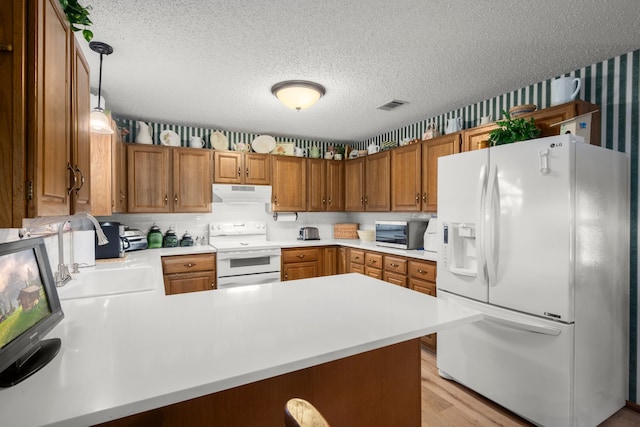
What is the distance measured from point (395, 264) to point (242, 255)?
1755mm

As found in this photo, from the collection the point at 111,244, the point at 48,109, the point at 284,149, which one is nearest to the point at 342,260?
the point at 284,149

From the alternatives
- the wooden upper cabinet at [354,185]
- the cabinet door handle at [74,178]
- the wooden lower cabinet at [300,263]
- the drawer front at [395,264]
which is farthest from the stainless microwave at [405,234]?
the cabinet door handle at [74,178]

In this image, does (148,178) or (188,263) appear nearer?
(188,263)

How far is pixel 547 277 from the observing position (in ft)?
6.25

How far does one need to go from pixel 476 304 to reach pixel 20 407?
2.39 m

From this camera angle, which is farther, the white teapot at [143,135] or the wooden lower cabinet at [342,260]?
the wooden lower cabinet at [342,260]

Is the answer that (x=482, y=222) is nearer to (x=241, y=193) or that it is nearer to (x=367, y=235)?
(x=367, y=235)

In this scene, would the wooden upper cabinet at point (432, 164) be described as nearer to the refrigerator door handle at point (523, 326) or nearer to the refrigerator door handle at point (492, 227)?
the refrigerator door handle at point (492, 227)

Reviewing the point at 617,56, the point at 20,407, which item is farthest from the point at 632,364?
the point at 20,407

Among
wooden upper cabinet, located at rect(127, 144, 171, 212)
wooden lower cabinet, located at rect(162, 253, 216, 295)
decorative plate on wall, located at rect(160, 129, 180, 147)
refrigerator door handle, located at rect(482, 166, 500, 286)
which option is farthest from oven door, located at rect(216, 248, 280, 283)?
refrigerator door handle, located at rect(482, 166, 500, 286)

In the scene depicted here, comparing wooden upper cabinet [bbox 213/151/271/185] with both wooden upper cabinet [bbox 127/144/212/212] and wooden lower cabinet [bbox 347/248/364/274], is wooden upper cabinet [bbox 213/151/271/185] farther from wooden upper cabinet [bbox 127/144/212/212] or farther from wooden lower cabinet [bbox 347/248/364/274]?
wooden lower cabinet [bbox 347/248/364/274]

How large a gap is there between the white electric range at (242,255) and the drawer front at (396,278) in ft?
4.40

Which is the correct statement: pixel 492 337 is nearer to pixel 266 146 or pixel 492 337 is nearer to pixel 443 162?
pixel 443 162

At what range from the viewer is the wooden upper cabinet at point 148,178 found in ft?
11.7
